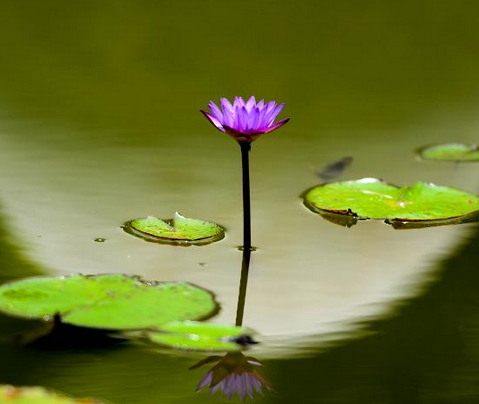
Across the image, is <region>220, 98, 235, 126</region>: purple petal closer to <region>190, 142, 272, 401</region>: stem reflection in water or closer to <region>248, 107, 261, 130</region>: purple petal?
<region>248, 107, 261, 130</region>: purple petal

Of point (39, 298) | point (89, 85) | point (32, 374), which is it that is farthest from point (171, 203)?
point (89, 85)

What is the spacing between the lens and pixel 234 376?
41.5 inches

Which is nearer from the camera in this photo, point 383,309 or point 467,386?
point 467,386

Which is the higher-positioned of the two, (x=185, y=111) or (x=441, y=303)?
(x=185, y=111)

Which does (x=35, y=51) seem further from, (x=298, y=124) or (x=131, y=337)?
(x=131, y=337)

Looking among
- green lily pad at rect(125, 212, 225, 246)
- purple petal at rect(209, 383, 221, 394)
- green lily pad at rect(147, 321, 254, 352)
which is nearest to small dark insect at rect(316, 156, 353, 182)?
green lily pad at rect(125, 212, 225, 246)

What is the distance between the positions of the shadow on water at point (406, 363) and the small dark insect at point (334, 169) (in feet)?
1.97

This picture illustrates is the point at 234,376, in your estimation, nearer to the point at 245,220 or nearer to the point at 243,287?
the point at 243,287

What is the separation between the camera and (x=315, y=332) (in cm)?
119

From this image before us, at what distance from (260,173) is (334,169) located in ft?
0.56

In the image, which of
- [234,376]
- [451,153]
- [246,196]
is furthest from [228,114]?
[451,153]

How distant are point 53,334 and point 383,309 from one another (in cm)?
47

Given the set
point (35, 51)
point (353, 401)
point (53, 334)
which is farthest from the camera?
point (35, 51)

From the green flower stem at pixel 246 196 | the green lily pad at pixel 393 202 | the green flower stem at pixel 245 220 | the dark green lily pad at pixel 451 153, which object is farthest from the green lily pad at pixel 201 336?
the dark green lily pad at pixel 451 153
